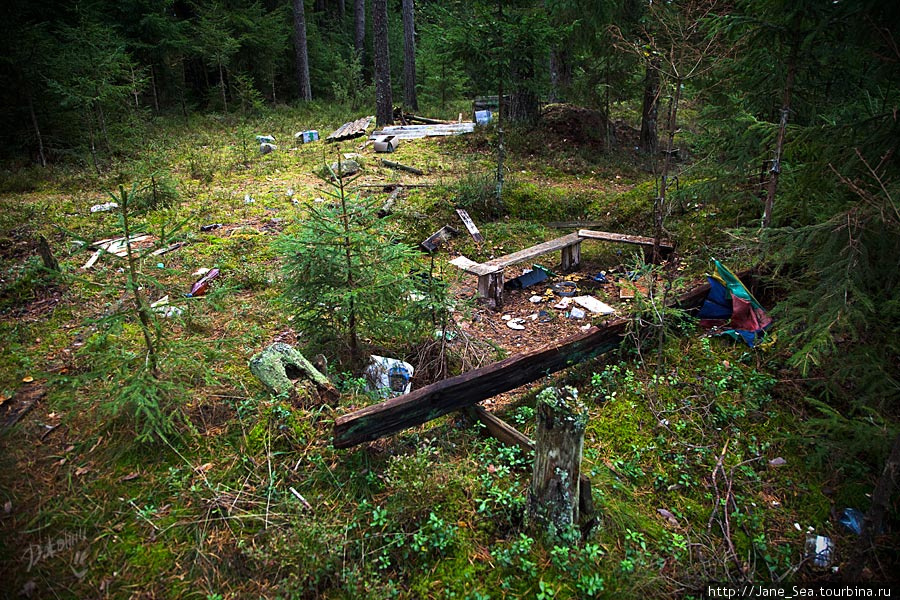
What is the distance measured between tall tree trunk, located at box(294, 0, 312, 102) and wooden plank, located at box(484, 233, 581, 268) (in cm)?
1728

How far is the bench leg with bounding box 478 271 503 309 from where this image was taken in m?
6.38

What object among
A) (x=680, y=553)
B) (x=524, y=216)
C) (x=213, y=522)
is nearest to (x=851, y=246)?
(x=680, y=553)

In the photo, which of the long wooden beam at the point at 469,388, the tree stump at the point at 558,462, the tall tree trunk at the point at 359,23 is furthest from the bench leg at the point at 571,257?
the tall tree trunk at the point at 359,23

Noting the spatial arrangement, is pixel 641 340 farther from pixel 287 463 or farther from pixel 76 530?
pixel 76 530

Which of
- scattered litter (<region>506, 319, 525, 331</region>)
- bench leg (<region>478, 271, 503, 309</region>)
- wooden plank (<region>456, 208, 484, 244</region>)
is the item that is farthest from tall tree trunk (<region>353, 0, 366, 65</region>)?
scattered litter (<region>506, 319, 525, 331</region>)

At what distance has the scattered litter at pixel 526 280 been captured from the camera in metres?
7.01

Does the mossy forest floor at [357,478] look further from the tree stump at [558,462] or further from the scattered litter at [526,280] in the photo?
the scattered litter at [526,280]

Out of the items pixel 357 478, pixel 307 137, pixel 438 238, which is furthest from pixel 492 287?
pixel 307 137

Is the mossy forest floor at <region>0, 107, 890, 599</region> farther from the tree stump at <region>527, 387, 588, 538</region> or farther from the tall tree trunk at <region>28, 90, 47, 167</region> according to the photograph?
the tall tree trunk at <region>28, 90, 47, 167</region>

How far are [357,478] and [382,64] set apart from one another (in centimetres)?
1350

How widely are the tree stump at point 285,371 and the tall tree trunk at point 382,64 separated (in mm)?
12260

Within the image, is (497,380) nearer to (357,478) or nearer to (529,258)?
(357,478)

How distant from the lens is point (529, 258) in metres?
6.89

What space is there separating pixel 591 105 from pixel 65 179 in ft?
38.5
